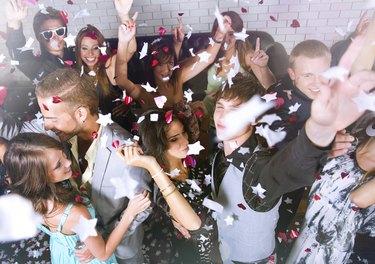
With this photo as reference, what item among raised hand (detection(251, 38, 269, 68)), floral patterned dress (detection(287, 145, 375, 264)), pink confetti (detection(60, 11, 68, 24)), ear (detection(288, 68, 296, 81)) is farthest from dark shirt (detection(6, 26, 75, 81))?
floral patterned dress (detection(287, 145, 375, 264))

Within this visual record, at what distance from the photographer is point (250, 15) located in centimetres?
122

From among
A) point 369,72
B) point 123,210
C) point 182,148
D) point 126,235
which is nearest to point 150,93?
point 182,148

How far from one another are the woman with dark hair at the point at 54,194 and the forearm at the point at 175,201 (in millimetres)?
114

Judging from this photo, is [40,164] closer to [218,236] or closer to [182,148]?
[182,148]

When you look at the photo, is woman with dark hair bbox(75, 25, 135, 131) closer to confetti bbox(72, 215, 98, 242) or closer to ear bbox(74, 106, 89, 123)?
ear bbox(74, 106, 89, 123)

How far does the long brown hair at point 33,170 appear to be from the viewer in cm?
141

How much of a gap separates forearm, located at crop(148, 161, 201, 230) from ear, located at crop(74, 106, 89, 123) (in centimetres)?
30

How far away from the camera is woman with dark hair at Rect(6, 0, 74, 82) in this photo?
1359 millimetres

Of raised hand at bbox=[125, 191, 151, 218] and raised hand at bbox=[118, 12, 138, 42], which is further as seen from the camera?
raised hand at bbox=[125, 191, 151, 218]

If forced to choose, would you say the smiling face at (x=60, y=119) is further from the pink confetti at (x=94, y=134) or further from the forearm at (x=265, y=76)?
the forearm at (x=265, y=76)

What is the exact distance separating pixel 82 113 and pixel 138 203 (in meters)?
0.41

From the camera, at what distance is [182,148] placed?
4.66ft

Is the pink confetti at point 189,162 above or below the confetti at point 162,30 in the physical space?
below

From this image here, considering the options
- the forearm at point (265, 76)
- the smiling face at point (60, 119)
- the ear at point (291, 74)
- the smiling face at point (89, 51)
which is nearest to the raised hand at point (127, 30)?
the smiling face at point (89, 51)
